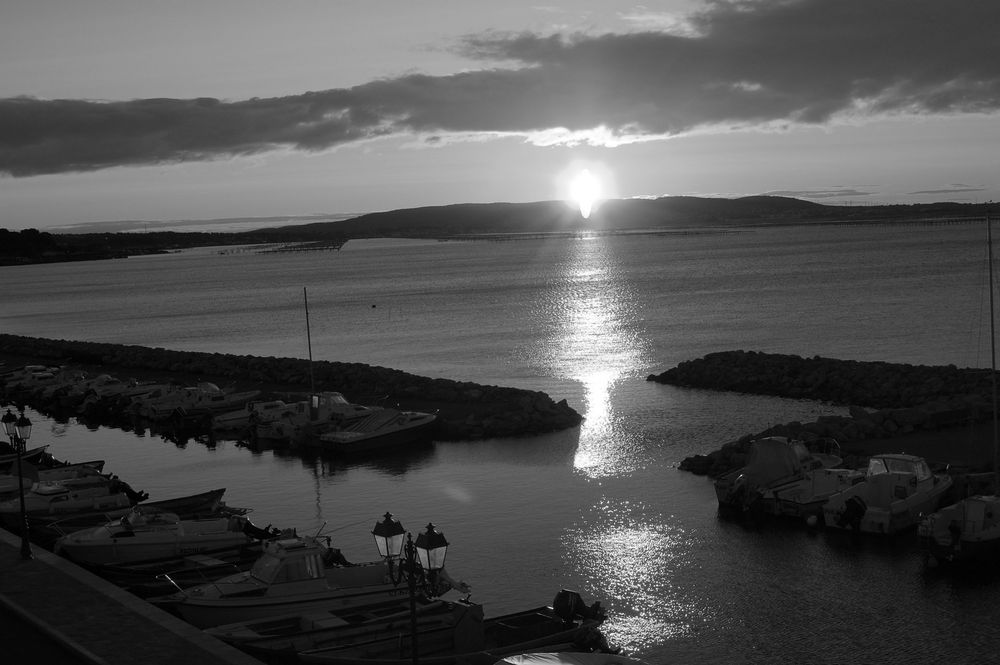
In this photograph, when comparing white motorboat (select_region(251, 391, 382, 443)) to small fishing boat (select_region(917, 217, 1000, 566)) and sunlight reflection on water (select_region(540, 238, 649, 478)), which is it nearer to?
sunlight reflection on water (select_region(540, 238, 649, 478))

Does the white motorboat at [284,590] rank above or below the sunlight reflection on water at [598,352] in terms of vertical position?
above

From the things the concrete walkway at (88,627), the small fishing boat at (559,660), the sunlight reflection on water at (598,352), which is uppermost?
the small fishing boat at (559,660)

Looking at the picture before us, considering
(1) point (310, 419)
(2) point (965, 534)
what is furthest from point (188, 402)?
(2) point (965, 534)

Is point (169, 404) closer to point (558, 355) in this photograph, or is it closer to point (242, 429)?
point (242, 429)

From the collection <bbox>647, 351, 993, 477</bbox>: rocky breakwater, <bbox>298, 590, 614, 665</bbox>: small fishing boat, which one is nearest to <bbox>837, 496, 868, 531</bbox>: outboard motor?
<bbox>647, 351, 993, 477</bbox>: rocky breakwater

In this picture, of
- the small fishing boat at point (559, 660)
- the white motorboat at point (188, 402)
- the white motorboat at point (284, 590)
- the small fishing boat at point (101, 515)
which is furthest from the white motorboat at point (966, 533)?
the white motorboat at point (188, 402)

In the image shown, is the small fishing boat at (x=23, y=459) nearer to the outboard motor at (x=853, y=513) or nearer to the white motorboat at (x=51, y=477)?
the white motorboat at (x=51, y=477)

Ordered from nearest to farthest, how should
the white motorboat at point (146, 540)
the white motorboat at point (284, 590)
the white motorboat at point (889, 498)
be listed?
1. the white motorboat at point (284, 590)
2. the white motorboat at point (146, 540)
3. the white motorboat at point (889, 498)
